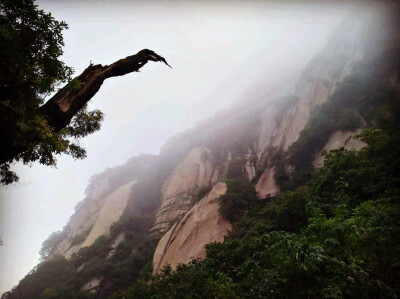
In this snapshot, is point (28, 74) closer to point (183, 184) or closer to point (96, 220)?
point (183, 184)

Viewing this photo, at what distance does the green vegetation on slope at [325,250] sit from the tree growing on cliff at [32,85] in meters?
6.40

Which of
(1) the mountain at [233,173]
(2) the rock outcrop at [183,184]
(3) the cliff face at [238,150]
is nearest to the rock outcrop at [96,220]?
(3) the cliff face at [238,150]

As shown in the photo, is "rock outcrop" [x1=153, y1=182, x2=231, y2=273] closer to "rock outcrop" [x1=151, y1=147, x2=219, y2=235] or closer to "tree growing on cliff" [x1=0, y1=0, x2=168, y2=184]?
"rock outcrop" [x1=151, y1=147, x2=219, y2=235]

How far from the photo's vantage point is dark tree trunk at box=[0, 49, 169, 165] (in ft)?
23.6

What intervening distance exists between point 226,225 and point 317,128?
48.8 ft

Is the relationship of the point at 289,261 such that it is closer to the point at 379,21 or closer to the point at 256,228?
the point at 256,228

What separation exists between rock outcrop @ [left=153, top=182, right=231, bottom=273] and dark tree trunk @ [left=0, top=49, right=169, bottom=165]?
1405 centimetres

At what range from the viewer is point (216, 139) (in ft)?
159

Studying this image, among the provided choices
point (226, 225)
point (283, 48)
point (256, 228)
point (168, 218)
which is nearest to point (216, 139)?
point (168, 218)

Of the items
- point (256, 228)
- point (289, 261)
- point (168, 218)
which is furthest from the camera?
point (168, 218)

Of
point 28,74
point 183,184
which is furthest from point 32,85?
point 183,184

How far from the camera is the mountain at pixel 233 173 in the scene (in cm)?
2222

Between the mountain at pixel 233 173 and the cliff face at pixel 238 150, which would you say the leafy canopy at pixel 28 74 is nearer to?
the mountain at pixel 233 173

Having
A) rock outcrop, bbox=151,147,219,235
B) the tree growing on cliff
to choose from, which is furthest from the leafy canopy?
rock outcrop, bbox=151,147,219,235
